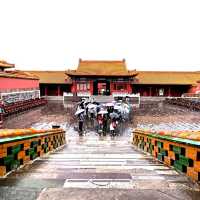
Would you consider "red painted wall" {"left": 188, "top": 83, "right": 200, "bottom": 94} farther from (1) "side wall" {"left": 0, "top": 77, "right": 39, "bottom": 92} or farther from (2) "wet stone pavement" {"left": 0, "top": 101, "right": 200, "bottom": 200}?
(2) "wet stone pavement" {"left": 0, "top": 101, "right": 200, "bottom": 200}

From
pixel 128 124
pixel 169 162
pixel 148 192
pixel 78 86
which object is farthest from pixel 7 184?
pixel 78 86

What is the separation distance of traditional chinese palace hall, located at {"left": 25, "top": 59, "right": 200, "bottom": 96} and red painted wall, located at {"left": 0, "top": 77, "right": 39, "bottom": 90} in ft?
23.7

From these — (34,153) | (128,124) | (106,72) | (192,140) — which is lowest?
(128,124)

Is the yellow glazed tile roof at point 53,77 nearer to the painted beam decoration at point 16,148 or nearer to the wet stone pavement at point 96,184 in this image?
the painted beam decoration at point 16,148

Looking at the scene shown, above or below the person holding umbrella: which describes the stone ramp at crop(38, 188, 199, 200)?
above

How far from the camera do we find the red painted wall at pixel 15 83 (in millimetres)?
→ 33231

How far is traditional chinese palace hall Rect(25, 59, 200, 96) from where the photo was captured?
52.6 meters

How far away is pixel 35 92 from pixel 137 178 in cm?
4479

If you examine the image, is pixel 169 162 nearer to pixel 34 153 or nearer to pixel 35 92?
pixel 34 153

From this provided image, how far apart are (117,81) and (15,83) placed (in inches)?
839

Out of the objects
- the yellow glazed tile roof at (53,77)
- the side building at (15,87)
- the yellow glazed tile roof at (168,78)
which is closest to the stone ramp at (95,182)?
the side building at (15,87)

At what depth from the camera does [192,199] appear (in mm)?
3434

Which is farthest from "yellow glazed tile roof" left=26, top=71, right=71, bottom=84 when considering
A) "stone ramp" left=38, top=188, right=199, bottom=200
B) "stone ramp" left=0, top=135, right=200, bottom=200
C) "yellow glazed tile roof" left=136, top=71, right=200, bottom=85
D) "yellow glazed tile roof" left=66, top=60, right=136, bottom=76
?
"stone ramp" left=38, top=188, right=199, bottom=200

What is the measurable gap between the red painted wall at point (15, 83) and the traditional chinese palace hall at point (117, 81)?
284 inches
